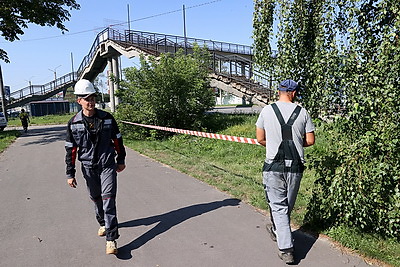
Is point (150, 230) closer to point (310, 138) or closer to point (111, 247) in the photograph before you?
point (111, 247)

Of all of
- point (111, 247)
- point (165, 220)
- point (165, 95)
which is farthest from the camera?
point (165, 95)

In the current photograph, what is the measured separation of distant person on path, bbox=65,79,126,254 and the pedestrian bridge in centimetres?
236

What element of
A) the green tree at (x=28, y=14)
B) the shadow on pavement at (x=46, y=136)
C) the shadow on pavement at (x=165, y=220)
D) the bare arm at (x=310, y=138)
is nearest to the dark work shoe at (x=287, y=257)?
the bare arm at (x=310, y=138)

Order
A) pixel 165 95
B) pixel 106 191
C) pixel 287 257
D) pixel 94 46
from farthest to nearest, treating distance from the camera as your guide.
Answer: pixel 94 46
pixel 165 95
pixel 106 191
pixel 287 257

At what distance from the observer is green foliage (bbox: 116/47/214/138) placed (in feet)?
39.9

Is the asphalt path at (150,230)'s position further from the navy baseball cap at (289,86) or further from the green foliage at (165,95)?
the green foliage at (165,95)

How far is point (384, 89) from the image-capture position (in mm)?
2928

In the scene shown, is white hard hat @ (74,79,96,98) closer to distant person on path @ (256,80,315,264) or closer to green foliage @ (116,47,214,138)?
distant person on path @ (256,80,315,264)

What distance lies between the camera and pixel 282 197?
10.6ft

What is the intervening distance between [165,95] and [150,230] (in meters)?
8.73

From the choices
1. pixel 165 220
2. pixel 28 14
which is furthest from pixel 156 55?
pixel 165 220

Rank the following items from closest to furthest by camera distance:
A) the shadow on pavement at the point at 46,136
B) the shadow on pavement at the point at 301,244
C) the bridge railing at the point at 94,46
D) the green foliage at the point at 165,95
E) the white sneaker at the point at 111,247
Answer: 1. the shadow on pavement at the point at 301,244
2. the white sneaker at the point at 111,247
3. the green foliage at the point at 165,95
4. the shadow on pavement at the point at 46,136
5. the bridge railing at the point at 94,46

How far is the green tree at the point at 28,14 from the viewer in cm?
1651

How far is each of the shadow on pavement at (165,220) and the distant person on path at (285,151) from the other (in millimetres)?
1569
